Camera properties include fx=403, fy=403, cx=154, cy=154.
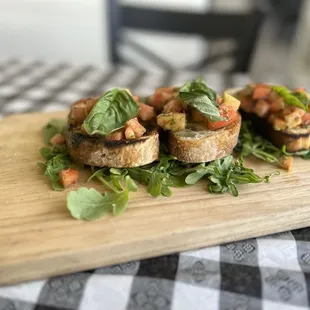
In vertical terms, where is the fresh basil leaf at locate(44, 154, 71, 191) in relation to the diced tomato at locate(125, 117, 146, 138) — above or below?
below

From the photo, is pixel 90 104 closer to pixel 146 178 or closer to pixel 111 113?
pixel 111 113

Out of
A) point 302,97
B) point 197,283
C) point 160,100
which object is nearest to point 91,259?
point 197,283

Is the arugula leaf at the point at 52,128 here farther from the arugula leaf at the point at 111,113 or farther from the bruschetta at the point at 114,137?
the arugula leaf at the point at 111,113

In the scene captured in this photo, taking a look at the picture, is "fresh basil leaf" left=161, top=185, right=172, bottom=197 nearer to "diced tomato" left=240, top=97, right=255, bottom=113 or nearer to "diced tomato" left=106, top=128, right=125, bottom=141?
"diced tomato" left=106, top=128, right=125, bottom=141

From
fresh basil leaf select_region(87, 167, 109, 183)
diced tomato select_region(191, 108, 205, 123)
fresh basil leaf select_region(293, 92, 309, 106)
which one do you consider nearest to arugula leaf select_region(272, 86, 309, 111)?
fresh basil leaf select_region(293, 92, 309, 106)

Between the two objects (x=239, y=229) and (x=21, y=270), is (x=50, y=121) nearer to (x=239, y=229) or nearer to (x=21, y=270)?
(x=21, y=270)

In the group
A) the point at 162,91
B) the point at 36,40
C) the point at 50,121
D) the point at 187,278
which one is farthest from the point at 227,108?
the point at 36,40

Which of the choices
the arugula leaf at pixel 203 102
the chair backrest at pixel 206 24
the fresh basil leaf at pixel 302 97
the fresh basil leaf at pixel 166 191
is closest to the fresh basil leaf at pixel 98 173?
the fresh basil leaf at pixel 166 191
